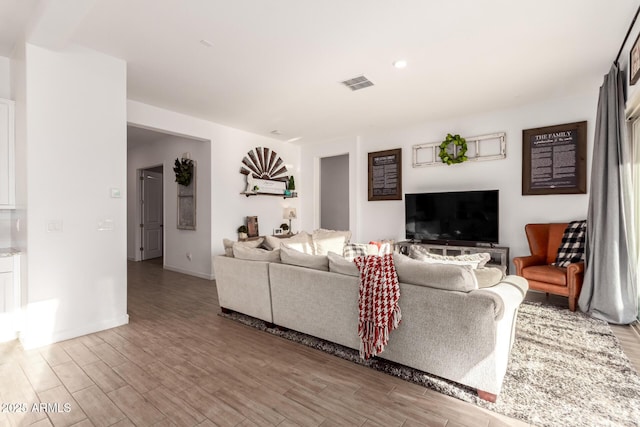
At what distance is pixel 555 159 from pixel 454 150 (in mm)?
1346

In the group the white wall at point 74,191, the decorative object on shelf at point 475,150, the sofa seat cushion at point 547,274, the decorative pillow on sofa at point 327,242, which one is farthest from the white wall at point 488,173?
the white wall at point 74,191

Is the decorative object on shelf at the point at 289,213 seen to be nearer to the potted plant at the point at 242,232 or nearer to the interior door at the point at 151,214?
the potted plant at the point at 242,232

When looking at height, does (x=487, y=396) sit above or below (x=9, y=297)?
below

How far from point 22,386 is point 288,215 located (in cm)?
471

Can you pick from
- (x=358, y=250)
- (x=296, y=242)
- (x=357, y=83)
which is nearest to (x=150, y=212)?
(x=296, y=242)

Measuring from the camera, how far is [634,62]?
2691 mm

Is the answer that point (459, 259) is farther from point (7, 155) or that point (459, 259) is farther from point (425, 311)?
point (7, 155)

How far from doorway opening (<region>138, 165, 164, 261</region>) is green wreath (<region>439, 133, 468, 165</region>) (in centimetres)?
614

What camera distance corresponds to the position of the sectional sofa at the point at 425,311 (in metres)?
1.91

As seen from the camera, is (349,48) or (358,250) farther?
(358,250)

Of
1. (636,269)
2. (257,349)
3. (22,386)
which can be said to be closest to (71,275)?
(22,386)

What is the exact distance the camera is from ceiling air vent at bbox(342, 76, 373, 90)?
363cm

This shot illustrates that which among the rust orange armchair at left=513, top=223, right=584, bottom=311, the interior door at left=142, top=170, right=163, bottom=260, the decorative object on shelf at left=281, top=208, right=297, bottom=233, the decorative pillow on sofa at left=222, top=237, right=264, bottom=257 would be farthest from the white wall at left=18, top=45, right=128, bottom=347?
the rust orange armchair at left=513, top=223, right=584, bottom=311

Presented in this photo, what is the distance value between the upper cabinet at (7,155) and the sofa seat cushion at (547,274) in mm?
5557
